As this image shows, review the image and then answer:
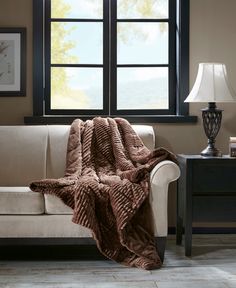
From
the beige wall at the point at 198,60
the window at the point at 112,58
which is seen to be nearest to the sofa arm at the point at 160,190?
the beige wall at the point at 198,60

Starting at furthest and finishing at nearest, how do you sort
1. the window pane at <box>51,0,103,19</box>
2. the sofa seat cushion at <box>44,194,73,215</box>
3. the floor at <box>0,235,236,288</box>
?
the window pane at <box>51,0,103,19</box>, the sofa seat cushion at <box>44,194,73,215</box>, the floor at <box>0,235,236,288</box>

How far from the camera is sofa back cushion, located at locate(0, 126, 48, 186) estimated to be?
4.21 m

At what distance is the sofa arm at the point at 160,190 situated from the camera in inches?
141

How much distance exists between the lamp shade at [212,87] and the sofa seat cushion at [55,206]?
1.20m

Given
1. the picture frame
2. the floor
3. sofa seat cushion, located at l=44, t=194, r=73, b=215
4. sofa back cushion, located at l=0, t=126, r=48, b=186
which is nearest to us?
the floor

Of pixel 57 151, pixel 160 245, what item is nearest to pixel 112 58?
pixel 57 151

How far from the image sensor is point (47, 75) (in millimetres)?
4695

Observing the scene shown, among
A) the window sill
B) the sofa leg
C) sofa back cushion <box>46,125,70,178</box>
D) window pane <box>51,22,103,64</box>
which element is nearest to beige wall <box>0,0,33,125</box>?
the window sill

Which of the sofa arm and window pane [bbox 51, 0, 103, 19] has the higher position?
window pane [bbox 51, 0, 103, 19]

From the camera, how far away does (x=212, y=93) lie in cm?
405

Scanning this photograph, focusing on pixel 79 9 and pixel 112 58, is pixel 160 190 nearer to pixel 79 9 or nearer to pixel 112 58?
pixel 112 58

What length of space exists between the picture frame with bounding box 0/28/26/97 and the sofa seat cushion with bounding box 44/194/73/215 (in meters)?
1.27

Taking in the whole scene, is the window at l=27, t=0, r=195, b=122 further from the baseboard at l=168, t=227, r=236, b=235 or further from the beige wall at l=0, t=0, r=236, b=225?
the baseboard at l=168, t=227, r=236, b=235

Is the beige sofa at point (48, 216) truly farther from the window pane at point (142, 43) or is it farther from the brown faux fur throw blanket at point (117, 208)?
the window pane at point (142, 43)
